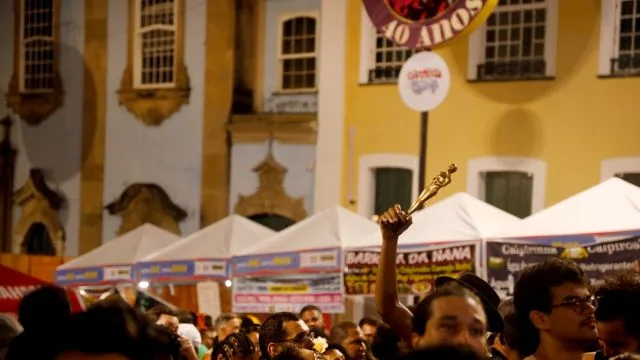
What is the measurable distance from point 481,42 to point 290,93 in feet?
14.5

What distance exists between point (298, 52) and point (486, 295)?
17.1m

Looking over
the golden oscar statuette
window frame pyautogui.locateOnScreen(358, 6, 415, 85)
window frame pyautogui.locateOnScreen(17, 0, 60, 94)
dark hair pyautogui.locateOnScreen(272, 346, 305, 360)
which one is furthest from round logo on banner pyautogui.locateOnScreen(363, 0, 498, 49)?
window frame pyautogui.locateOnScreen(17, 0, 60, 94)

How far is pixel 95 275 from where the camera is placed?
18.0 meters

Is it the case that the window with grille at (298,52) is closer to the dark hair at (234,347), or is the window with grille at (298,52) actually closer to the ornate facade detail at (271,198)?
the ornate facade detail at (271,198)

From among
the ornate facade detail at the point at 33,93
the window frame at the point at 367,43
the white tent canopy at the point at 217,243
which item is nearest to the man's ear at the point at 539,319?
the white tent canopy at the point at 217,243

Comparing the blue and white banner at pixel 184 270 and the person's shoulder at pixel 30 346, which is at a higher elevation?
the person's shoulder at pixel 30 346

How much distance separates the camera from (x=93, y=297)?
18297 mm

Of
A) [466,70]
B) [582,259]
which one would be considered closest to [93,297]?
[466,70]

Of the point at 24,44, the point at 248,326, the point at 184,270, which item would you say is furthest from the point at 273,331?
the point at 24,44

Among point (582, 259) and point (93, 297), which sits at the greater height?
point (582, 259)

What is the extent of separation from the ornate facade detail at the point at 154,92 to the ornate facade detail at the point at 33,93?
2.09m

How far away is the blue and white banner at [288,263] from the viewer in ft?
47.9

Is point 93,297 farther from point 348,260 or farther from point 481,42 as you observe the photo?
point 481,42

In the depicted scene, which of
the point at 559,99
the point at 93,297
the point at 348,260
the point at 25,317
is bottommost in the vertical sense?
the point at 93,297
